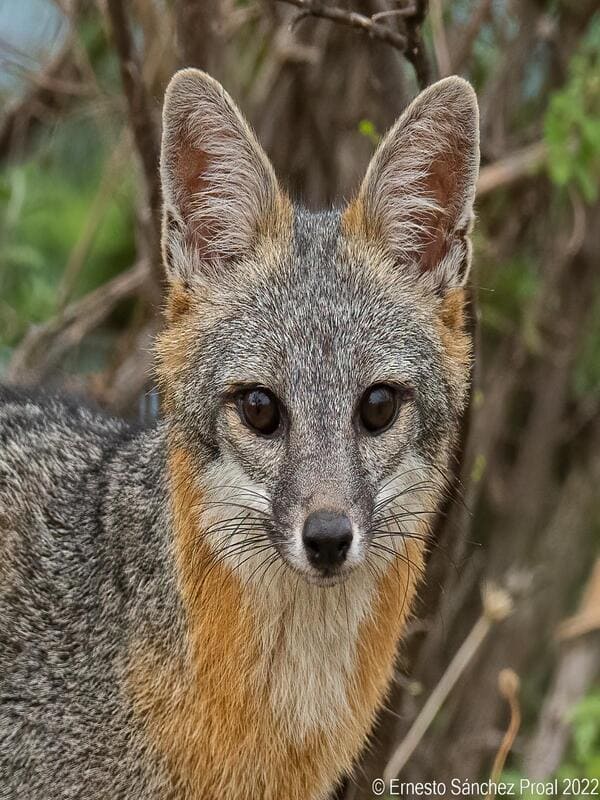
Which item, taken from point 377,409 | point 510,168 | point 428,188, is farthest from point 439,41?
point 377,409

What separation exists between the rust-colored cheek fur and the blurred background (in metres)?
1.73

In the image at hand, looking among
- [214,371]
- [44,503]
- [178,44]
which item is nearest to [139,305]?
[178,44]

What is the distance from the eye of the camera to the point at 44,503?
449 cm

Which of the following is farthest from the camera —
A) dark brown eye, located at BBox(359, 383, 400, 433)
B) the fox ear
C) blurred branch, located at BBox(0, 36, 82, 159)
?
blurred branch, located at BBox(0, 36, 82, 159)

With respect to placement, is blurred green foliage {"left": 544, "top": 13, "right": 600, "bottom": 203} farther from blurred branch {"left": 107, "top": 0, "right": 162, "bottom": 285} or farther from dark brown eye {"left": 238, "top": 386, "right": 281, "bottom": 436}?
dark brown eye {"left": 238, "top": 386, "right": 281, "bottom": 436}

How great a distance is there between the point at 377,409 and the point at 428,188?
2.74 feet

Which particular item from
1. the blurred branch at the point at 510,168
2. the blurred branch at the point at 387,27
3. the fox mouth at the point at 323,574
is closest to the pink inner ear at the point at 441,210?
the blurred branch at the point at 387,27

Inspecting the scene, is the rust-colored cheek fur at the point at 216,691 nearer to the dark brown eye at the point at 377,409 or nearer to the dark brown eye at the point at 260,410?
the dark brown eye at the point at 260,410

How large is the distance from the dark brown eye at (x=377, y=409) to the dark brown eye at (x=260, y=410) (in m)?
0.27

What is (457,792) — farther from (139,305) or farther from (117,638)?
(139,305)

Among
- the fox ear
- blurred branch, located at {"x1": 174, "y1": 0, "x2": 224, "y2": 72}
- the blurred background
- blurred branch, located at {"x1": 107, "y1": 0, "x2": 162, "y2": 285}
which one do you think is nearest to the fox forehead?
the fox ear

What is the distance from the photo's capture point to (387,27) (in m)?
4.19

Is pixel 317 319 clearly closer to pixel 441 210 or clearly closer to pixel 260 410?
pixel 260 410

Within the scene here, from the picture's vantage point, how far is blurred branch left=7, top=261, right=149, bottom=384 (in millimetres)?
6840
